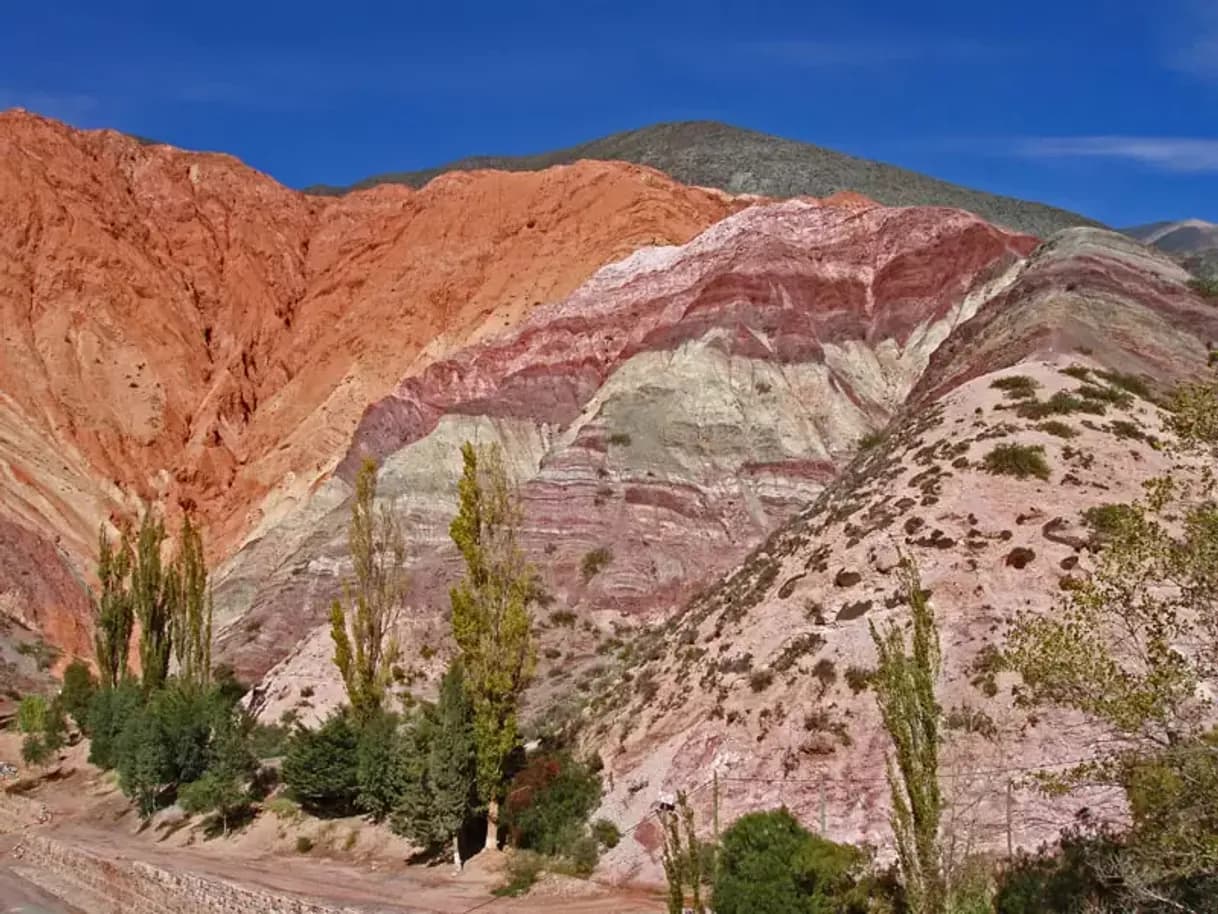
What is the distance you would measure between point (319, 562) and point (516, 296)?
88.7 ft

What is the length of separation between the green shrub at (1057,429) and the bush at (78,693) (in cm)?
3479

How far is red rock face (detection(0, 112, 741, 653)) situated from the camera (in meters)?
69.6

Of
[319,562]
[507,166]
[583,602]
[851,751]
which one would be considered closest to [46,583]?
[319,562]

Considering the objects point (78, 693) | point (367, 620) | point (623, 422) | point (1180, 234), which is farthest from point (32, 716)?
point (1180, 234)

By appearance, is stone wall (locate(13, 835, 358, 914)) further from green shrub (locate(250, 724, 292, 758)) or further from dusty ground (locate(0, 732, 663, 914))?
green shrub (locate(250, 724, 292, 758))

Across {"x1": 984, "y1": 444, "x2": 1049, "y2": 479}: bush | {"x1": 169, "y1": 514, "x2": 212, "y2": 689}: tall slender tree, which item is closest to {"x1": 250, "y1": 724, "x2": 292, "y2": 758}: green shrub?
{"x1": 169, "y1": 514, "x2": 212, "y2": 689}: tall slender tree

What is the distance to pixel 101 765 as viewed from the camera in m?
39.6

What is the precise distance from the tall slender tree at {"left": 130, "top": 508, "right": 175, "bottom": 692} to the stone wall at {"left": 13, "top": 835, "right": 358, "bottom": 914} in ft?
28.8

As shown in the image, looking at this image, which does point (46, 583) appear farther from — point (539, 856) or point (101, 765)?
point (539, 856)

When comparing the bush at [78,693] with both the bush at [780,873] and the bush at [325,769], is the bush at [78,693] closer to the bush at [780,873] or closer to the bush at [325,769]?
the bush at [325,769]

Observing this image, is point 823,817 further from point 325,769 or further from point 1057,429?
point 325,769

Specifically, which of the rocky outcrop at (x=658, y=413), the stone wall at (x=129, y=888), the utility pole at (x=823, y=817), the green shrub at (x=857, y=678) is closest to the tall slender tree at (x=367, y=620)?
the rocky outcrop at (x=658, y=413)

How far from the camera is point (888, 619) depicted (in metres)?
21.3

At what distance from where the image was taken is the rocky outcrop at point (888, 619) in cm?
1989
